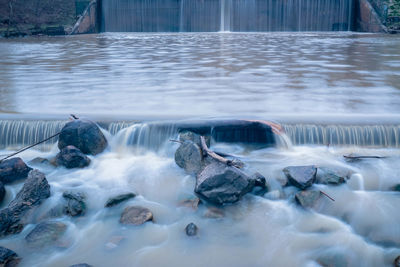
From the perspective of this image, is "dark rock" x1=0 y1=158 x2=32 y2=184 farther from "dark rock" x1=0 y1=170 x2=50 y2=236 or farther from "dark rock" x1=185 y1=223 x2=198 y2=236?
"dark rock" x1=185 y1=223 x2=198 y2=236

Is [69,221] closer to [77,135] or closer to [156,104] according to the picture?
[77,135]

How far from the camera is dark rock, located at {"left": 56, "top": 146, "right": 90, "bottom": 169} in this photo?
4408 mm

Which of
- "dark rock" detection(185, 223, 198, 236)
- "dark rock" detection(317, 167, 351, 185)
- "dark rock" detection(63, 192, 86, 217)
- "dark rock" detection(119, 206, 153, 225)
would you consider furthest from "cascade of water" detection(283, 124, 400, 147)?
"dark rock" detection(63, 192, 86, 217)

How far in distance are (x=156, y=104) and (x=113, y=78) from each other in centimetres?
278

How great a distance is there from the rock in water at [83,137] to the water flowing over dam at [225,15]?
70.9 feet

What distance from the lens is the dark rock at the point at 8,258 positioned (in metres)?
2.77

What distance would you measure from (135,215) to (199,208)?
61cm

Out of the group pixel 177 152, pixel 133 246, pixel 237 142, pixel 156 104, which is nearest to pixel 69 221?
pixel 133 246

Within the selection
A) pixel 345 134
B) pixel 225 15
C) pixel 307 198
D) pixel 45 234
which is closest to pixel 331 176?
pixel 307 198

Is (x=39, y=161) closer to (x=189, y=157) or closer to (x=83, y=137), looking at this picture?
(x=83, y=137)

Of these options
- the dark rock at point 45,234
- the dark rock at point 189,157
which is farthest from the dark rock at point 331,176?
the dark rock at point 45,234

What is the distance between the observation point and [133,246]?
3.06 m

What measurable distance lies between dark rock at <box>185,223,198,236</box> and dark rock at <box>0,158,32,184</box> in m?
2.05

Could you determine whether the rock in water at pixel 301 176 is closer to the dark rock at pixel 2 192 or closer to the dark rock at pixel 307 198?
the dark rock at pixel 307 198
